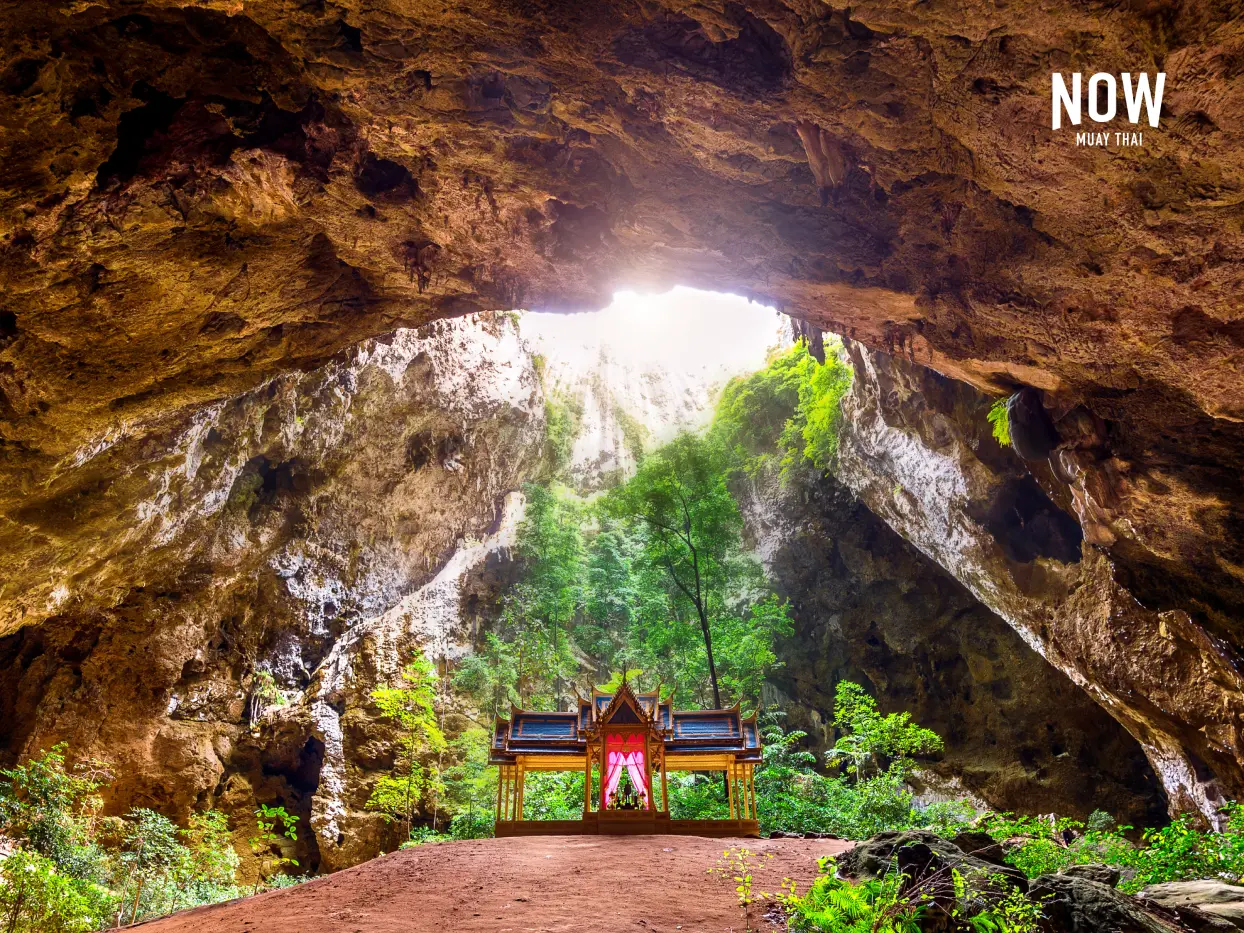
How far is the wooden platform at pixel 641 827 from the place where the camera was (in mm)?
10242

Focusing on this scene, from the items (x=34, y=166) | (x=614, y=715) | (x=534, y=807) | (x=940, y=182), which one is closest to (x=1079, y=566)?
(x=940, y=182)

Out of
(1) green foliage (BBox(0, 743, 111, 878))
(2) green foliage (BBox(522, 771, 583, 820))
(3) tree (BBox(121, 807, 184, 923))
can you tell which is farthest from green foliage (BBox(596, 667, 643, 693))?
(1) green foliage (BBox(0, 743, 111, 878))

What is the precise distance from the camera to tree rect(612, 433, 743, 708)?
18.3 meters

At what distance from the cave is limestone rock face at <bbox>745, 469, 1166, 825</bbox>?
0.34ft

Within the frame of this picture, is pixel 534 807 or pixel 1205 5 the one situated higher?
pixel 1205 5

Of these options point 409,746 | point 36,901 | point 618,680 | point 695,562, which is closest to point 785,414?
point 695,562

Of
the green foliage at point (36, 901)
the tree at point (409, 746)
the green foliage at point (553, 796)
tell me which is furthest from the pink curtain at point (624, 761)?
the green foliage at point (36, 901)

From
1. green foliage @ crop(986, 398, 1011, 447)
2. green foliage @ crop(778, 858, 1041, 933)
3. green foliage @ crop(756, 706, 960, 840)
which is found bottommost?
green foliage @ crop(756, 706, 960, 840)

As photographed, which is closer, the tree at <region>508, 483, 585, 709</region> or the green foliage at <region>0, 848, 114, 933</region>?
the green foliage at <region>0, 848, 114, 933</region>

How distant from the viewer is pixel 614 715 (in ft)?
37.4

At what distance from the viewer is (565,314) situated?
38.2 feet

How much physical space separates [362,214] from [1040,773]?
1730 centimetres

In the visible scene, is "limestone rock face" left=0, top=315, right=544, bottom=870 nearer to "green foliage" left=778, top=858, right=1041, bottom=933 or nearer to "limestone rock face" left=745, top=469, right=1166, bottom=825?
"limestone rock face" left=745, top=469, right=1166, bottom=825

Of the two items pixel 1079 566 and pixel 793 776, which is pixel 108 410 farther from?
pixel 1079 566
